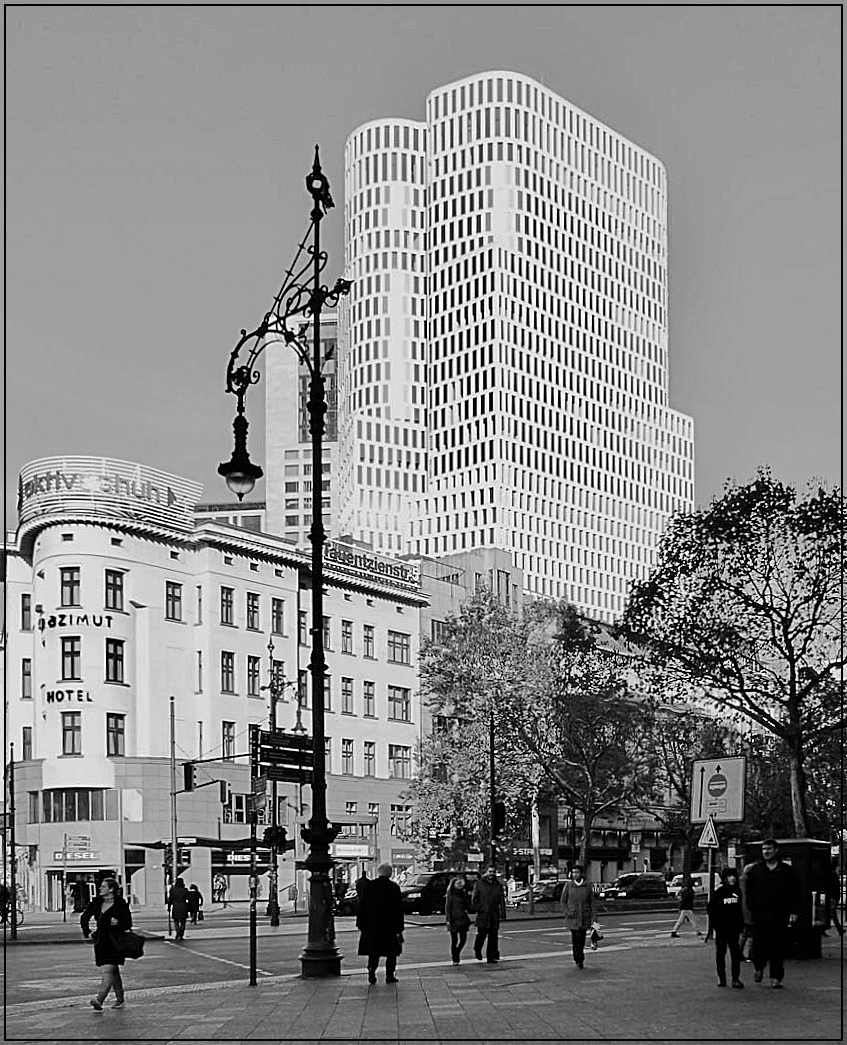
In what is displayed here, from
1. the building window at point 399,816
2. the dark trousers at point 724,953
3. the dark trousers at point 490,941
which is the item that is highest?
the dark trousers at point 724,953

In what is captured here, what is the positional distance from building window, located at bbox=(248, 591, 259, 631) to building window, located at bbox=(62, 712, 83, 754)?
11.1 m

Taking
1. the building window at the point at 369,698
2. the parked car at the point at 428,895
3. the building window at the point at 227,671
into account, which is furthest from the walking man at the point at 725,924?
the building window at the point at 369,698

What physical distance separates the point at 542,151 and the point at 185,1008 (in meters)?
168

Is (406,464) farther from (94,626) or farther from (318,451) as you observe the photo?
(318,451)

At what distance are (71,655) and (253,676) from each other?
1066 cm

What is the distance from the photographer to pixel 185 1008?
20844 millimetres

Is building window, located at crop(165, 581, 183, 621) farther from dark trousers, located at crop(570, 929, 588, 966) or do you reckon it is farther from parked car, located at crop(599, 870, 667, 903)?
dark trousers, located at crop(570, 929, 588, 966)

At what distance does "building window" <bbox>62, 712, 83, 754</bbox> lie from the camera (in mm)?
73375

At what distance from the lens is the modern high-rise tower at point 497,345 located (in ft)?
567

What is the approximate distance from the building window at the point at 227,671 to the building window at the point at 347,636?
8.87 metres

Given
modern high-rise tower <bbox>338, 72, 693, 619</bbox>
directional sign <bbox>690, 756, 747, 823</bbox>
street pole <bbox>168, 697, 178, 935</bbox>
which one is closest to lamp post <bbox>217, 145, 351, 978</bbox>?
directional sign <bbox>690, 756, 747, 823</bbox>

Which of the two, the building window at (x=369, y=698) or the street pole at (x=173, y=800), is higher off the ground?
the building window at (x=369, y=698)

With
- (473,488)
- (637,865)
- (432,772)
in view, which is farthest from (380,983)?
(473,488)

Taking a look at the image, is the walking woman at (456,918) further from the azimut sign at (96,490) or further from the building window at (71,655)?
the azimut sign at (96,490)
